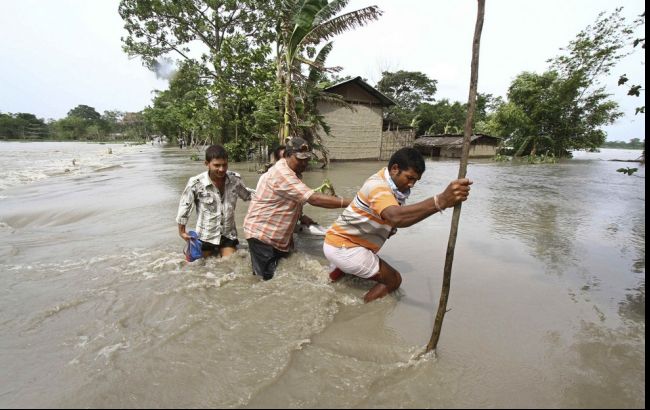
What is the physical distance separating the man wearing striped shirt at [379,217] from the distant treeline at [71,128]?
2791 inches

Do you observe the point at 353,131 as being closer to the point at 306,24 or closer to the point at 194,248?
the point at 306,24

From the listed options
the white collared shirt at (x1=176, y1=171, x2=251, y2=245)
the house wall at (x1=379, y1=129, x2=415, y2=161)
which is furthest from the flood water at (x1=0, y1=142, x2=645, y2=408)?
the house wall at (x1=379, y1=129, x2=415, y2=161)

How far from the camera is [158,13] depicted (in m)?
18.9

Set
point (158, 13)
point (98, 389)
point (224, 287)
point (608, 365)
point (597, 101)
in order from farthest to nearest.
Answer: point (597, 101), point (158, 13), point (224, 287), point (608, 365), point (98, 389)

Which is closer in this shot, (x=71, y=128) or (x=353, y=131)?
(x=353, y=131)

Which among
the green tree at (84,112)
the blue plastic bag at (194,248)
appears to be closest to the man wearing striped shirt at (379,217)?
the blue plastic bag at (194,248)

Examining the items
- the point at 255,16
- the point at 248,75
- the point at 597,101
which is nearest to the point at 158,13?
the point at 255,16

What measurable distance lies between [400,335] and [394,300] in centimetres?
58

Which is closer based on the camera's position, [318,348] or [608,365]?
[608,365]

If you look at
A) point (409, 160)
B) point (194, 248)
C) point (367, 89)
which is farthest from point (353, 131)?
point (409, 160)

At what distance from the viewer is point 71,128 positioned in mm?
71562

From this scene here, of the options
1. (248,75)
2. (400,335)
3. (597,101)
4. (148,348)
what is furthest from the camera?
(597,101)

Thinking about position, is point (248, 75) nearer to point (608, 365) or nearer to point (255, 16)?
point (255, 16)

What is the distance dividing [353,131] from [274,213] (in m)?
15.7
